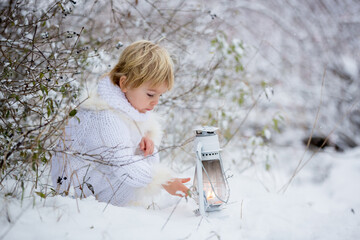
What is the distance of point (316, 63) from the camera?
5195mm

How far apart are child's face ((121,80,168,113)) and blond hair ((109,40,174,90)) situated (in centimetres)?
3

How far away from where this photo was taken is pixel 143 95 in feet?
6.37

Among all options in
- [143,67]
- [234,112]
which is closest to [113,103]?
[143,67]

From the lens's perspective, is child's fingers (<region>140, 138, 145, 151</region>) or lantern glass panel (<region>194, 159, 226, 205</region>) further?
child's fingers (<region>140, 138, 145, 151</region>)

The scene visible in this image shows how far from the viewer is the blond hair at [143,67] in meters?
1.90

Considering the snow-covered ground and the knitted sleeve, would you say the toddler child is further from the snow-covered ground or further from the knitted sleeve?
the snow-covered ground

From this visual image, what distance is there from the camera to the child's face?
1937 millimetres

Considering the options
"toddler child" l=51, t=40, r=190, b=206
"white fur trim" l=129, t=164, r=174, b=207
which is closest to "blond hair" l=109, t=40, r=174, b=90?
"toddler child" l=51, t=40, r=190, b=206

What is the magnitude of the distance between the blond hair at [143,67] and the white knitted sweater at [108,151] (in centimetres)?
10

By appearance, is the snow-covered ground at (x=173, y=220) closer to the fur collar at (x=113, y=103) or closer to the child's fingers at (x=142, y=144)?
the child's fingers at (x=142, y=144)

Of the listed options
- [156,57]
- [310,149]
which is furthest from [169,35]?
[310,149]

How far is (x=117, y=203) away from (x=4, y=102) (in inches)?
34.4

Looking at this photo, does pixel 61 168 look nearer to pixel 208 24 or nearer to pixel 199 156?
pixel 199 156

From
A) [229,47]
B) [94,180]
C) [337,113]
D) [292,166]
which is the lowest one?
[292,166]
